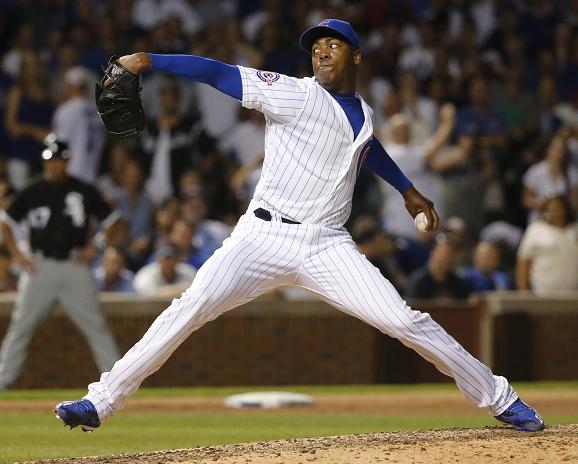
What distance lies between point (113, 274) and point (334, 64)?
6.43m

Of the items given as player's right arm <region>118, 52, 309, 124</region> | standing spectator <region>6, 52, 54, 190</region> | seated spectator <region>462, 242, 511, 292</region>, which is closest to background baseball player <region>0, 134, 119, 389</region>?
standing spectator <region>6, 52, 54, 190</region>

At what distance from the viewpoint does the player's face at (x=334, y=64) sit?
21.5 ft

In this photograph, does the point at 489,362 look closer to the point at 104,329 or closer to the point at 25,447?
the point at 104,329

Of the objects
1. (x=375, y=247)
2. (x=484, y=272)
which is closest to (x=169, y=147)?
(x=375, y=247)

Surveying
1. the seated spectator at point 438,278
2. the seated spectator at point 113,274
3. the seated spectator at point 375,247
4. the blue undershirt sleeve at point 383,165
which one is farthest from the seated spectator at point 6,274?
the blue undershirt sleeve at point 383,165

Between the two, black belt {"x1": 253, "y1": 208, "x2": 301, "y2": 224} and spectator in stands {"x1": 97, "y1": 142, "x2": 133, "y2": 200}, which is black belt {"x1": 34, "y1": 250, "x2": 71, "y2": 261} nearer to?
spectator in stands {"x1": 97, "y1": 142, "x2": 133, "y2": 200}

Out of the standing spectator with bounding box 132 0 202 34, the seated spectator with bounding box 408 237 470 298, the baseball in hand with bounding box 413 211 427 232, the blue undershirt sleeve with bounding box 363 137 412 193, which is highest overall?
the standing spectator with bounding box 132 0 202 34

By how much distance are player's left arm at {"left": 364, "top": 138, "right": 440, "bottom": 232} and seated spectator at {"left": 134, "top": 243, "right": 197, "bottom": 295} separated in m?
5.48

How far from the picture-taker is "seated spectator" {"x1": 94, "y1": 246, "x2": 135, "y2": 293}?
12.5 metres

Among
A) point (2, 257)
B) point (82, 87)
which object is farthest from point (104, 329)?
point (82, 87)

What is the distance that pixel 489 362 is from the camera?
1257cm

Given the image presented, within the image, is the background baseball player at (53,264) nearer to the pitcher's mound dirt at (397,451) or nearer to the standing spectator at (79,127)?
the standing spectator at (79,127)

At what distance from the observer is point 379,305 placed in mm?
6262

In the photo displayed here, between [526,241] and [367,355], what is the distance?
6.05 feet
